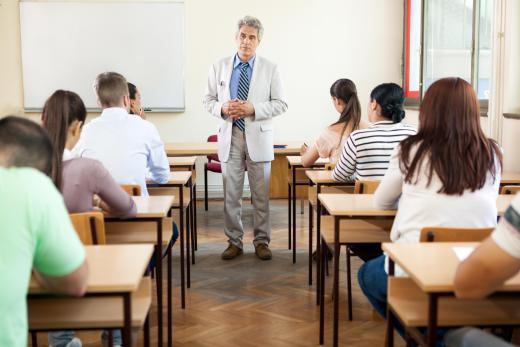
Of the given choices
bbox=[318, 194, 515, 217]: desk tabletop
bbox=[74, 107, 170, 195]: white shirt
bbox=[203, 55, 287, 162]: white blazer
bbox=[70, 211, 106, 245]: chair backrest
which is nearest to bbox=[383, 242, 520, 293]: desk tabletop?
bbox=[318, 194, 515, 217]: desk tabletop

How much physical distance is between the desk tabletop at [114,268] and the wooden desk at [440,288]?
2.45 ft

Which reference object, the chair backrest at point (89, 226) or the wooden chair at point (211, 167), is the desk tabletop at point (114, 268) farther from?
the wooden chair at point (211, 167)

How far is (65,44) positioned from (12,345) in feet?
21.2

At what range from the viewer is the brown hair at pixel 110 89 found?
3.44 m

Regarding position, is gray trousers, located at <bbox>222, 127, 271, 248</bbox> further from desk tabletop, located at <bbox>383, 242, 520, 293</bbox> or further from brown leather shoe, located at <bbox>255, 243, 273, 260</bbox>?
desk tabletop, located at <bbox>383, 242, 520, 293</bbox>

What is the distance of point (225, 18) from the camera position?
768 cm

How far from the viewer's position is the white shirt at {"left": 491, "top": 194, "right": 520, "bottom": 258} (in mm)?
1428

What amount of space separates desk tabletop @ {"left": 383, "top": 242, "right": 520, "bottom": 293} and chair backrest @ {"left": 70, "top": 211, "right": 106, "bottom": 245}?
983 mm

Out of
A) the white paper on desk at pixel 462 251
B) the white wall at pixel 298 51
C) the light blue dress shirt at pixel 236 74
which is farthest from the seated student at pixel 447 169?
the white wall at pixel 298 51

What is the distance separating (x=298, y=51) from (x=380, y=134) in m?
4.38

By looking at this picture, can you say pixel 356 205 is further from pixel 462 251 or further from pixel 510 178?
pixel 510 178

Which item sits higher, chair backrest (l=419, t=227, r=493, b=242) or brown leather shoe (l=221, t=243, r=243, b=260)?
chair backrest (l=419, t=227, r=493, b=242)

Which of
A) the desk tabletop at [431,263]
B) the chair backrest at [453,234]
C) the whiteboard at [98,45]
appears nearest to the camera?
the desk tabletop at [431,263]

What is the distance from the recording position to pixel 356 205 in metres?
2.99
